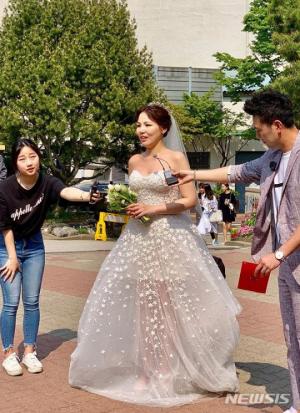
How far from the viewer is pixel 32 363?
16.1 ft

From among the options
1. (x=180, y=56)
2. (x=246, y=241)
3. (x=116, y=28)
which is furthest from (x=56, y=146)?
(x=180, y=56)

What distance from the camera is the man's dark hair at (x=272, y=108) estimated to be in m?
3.59

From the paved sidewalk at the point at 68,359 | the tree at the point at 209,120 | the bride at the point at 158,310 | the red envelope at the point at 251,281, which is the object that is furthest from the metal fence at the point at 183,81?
the red envelope at the point at 251,281

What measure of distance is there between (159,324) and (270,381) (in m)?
1.04

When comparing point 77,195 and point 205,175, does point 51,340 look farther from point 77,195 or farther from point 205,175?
point 205,175

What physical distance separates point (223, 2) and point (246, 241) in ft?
85.9

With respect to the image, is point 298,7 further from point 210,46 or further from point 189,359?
point 210,46

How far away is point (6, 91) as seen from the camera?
20.5m

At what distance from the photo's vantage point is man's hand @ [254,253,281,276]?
3.42 metres

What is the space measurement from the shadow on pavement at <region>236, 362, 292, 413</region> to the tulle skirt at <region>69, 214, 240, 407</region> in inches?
10.4

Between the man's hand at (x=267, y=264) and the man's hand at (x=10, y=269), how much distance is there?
6.76 ft

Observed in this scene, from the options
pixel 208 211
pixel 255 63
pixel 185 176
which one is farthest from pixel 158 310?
pixel 255 63

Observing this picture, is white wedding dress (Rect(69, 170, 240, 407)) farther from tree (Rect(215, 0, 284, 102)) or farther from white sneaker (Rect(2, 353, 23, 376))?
tree (Rect(215, 0, 284, 102))

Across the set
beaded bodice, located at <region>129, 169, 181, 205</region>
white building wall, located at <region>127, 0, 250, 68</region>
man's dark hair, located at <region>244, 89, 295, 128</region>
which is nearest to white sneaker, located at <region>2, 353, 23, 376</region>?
beaded bodice, located at <region>129, 169, 181, 205</region>
